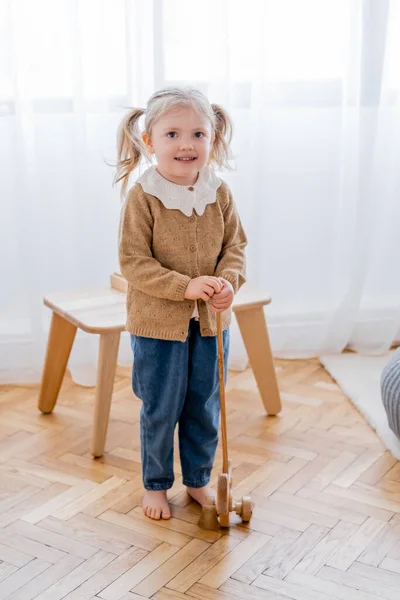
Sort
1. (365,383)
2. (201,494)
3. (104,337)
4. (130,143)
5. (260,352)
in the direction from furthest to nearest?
(365,383) < (260,352) < (104,337) < (201,494) < (130,143)

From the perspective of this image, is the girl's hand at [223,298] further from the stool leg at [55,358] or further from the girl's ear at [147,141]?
the stool leg at [55,358]

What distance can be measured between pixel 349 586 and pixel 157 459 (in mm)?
500

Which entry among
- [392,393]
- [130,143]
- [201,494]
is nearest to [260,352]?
[392,393]

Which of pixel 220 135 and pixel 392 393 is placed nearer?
pixel 220 135

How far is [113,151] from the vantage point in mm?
2609

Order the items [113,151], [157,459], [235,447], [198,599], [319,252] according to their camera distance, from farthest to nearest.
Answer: [319,252], [113,151], [235,447], [157,459], [198,599]

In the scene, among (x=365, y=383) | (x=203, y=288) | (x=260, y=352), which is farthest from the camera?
(x=365, y=383)

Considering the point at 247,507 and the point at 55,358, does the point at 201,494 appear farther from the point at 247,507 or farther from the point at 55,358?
the point at 55,358

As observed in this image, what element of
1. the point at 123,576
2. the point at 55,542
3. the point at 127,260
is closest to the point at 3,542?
the point at 55,542

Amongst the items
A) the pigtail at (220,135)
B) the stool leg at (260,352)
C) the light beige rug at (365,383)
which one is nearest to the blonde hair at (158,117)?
the pigtail at (220,135)

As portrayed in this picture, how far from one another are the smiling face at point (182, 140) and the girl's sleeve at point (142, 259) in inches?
3.9

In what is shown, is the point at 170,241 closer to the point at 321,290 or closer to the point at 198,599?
the point at 198,599

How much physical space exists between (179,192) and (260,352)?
728mm

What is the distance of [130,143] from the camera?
184 cm
